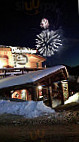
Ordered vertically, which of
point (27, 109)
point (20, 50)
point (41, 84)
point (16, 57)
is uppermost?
point (20, 50)

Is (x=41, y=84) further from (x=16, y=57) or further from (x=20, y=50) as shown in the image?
(x=20, y=50)

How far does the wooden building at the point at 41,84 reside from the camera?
1530 cm

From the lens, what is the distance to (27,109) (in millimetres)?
12992

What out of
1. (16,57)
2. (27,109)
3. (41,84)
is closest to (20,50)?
(16,57)

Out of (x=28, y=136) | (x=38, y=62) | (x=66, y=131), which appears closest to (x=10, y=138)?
(x=28, y=136)

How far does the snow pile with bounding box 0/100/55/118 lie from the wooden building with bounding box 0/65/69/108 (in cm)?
163

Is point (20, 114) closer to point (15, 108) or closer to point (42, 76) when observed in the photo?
point (15, 108)

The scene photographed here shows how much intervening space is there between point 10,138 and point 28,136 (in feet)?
2.32

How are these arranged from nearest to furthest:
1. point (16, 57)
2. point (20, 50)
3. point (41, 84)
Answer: point (41, 84) → point (16, 57) → point (20, 50)

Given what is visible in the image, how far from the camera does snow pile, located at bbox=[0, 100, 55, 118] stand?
12.5m

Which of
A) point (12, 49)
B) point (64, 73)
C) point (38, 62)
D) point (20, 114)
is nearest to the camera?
→ point (20, 114)

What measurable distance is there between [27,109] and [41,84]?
9.87m

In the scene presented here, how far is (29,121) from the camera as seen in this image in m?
10.7

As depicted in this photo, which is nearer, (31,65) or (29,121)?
(29,121)
